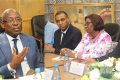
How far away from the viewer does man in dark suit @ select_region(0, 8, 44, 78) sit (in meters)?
1.57

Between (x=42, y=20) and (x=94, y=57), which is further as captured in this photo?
(x=94, y=57)

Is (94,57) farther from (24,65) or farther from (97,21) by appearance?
(24,65)

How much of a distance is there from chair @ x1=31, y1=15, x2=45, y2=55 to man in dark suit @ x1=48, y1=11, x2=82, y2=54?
0.50 ft

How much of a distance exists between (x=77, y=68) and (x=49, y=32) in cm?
36

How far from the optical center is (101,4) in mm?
1903

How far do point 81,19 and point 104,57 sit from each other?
0.39 m

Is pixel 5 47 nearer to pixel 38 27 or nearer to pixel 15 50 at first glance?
pixel 15 50

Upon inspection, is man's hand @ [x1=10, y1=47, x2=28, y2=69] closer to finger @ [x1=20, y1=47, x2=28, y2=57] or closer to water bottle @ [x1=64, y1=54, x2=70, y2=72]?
finger @ [x1=20, y1=47, x2=28, y2=57]

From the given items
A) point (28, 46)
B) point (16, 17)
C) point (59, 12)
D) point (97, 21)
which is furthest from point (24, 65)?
point (97, 21)

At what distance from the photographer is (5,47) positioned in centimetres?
159

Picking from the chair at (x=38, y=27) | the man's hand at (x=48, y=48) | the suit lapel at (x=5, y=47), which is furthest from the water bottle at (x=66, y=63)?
the suit lapel at (x=5, y=47)

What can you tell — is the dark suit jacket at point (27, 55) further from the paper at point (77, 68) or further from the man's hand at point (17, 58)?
the paper at point (77, 68)

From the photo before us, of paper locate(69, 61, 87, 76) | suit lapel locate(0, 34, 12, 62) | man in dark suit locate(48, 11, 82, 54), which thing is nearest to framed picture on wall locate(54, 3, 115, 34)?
man in dark suit locate(48, 11, 82, 54)

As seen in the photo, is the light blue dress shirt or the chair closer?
the chair
